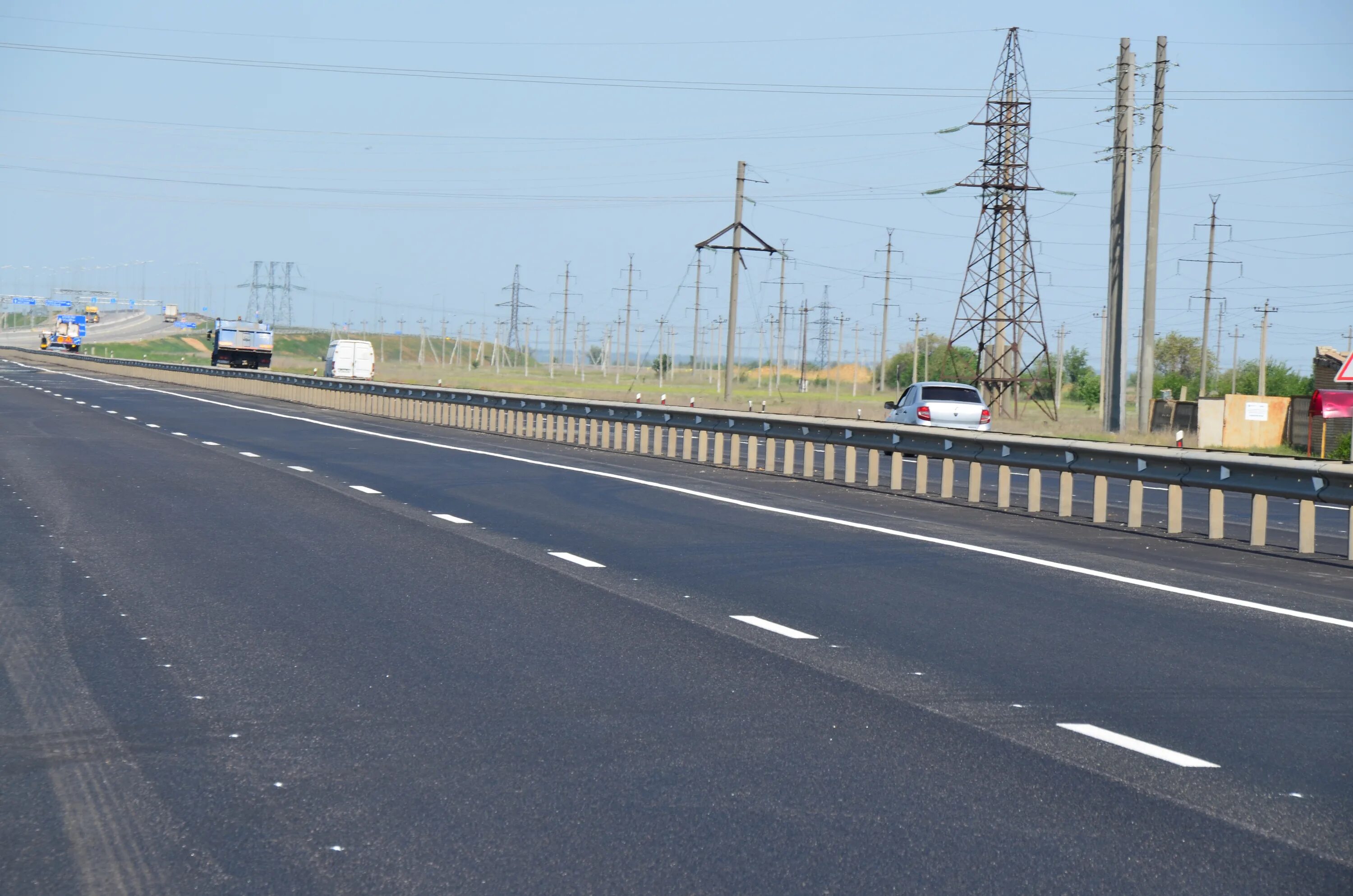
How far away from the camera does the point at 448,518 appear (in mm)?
16891

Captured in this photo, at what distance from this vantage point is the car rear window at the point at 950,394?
104ft

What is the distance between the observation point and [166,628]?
31.8ft

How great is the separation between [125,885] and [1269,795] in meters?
4.22

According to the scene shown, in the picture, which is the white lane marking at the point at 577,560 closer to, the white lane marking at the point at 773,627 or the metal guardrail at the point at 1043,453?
the white lane marking at the point at 773,627

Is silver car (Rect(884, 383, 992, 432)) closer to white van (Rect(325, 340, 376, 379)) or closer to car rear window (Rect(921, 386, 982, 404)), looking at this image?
car rear window (Rect(921, 386, 982, 404))

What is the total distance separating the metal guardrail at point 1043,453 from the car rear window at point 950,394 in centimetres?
531

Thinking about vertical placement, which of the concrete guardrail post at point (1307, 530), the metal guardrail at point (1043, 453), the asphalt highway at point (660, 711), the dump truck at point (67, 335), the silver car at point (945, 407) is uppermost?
the dump truck at point (67, 335)

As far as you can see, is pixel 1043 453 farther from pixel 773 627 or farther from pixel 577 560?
pixel 773 627

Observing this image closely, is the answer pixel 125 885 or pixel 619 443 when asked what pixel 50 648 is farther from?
pixel 619 443

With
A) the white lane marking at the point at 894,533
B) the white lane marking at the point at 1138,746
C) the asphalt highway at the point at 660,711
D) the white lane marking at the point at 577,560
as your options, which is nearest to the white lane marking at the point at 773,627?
the asphalt highway at the point at 660,711

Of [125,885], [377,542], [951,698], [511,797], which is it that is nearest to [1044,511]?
[377,542]

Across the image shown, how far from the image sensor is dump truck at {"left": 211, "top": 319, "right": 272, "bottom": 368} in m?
93.2

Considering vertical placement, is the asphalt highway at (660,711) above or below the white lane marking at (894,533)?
below

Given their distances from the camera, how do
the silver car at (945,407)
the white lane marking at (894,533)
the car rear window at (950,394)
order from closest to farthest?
1. the white lane marking at (894,533)
2. the silver car at (945,407)
3. the car rear window at (950,394)
